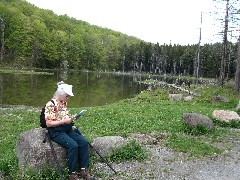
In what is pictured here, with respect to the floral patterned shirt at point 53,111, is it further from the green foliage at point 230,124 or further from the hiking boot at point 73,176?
the green foliage at point 230,124

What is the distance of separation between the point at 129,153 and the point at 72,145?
3205mm

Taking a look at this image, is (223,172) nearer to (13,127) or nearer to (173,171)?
(173,171)

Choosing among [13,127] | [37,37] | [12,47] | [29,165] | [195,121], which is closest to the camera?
[29,165]

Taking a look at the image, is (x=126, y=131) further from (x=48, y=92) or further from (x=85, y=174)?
(x=48, y=92)

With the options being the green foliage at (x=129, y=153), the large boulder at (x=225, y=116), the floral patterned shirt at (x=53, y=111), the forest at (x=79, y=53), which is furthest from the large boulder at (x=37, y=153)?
the forest at (x=79, y=53)

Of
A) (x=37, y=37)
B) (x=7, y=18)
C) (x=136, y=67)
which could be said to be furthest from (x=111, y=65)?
(x=7, y=18)

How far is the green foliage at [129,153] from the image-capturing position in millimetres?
11585

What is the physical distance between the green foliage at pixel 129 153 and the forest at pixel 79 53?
9385 centimetres

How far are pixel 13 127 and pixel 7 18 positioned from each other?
133m

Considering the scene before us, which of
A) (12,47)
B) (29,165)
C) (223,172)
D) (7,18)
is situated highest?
(7,18)

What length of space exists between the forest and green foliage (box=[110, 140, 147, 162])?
308ft

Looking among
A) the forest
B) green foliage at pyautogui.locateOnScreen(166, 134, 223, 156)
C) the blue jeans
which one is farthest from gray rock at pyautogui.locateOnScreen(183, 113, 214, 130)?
the forest

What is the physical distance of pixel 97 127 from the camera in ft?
56.9

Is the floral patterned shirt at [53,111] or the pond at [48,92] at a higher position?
the floral patterned shirt at [53,111]
